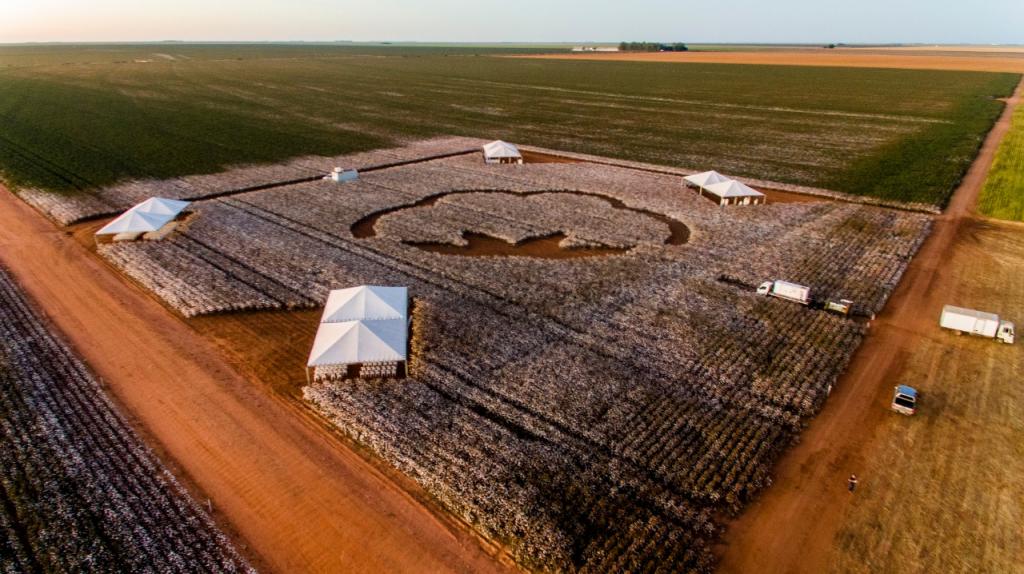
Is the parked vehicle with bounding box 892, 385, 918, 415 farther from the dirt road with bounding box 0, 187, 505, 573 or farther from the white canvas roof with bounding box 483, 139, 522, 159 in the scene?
the white canvas roof with bounding box 483, 139, 522, 159

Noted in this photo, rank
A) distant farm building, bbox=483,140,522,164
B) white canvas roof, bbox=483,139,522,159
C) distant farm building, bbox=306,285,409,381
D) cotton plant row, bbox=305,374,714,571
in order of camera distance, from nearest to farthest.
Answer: cotton plant row, bbox=305,374,714,571, distant farm building, bbox=306,285,409,381, white canvas roof, bbox=483,139,522,159, distant farm building, bbox=483,140,522,164

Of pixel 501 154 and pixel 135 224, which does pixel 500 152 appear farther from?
pixel 135 224

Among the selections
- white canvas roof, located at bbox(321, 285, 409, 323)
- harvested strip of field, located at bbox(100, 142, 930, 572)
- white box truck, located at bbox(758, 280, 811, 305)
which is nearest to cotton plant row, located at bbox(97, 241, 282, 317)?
harvested strip of field, located at bbox(100, 142, 930, 572)

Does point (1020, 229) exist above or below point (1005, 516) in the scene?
above

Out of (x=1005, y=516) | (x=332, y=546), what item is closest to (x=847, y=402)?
(x=1005, y=516)

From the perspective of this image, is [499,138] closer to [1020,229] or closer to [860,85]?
[1020,229]

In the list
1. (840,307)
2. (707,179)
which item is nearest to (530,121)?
(707,179)

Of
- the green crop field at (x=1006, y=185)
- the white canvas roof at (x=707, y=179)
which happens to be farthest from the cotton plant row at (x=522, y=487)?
the green crop field at (x=1006, y=185)
